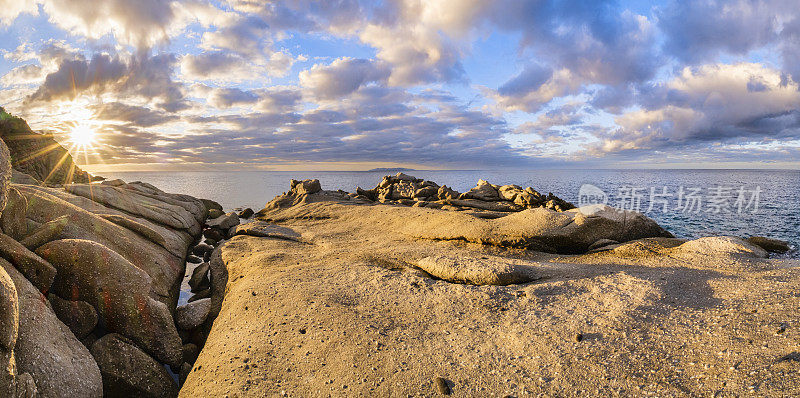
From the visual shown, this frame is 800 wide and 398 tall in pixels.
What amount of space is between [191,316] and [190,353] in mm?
1493

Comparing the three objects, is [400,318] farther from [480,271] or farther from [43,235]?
[43,235]

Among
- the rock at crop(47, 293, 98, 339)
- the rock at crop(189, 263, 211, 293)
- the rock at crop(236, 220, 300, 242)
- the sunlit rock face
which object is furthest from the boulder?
the sunlit rock face

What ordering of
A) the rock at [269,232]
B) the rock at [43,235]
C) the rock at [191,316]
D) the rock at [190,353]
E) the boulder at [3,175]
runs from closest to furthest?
the boulder at [3,175]
the rock at [43,235]
the rock at [190,353]
the rock at [191,316]
the rock at [269,232]

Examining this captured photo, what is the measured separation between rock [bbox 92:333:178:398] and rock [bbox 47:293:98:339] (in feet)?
1.92

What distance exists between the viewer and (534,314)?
7.40 meters

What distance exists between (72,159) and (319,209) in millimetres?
30161

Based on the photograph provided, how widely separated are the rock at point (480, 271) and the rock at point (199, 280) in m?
9.84

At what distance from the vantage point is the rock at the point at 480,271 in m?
9.28

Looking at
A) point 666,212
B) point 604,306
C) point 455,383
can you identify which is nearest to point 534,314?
point 604,306

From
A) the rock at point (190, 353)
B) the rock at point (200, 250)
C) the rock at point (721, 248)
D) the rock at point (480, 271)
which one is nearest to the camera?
the rock at point (190, 353)

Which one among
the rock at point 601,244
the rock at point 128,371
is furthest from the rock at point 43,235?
the rock at point 601,244

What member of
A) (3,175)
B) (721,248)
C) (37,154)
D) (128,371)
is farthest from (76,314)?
(37,154)

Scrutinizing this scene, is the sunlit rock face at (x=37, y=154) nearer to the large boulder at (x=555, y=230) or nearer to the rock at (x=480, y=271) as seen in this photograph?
the large boulder at (x=555, y=230)

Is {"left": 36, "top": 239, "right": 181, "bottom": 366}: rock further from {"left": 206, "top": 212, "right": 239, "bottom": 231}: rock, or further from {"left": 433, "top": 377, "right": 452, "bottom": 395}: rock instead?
{"left": 206, "top": 212, "right": 239, "bottom": 231}: rock
